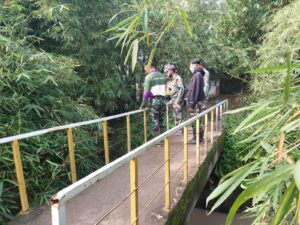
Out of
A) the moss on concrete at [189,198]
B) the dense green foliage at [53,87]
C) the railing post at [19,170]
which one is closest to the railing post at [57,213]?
the moss on concrete at [189,198]

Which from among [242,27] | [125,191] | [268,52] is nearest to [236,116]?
[268,52]

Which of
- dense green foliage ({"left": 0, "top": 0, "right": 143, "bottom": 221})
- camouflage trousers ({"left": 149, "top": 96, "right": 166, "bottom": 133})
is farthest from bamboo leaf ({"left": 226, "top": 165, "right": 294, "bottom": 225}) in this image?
camouflage trousers ({"left": 149, "top": 96, "right": 166, "bottom": 133})

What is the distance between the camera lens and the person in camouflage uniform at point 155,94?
177 inches

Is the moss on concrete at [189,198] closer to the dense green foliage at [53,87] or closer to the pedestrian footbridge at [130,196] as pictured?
the pedestrian footbridge at [130,196]

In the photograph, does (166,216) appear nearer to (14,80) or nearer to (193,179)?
(193,179)

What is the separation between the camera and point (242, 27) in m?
9.48

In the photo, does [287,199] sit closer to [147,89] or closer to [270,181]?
[270,181]

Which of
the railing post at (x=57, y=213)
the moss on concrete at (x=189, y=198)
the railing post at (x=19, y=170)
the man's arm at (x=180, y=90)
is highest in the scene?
the man's arm at (x=180, y=90)

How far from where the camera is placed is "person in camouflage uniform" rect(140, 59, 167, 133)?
14.7 feet

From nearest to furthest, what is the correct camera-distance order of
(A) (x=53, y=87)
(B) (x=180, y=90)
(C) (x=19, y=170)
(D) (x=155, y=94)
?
(C) (x=19, y=170) < (A) (x=53, y=87) < (D) (x=155, y=94) < (B) (x=180, y=90)

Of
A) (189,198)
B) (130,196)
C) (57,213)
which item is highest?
(57,213)

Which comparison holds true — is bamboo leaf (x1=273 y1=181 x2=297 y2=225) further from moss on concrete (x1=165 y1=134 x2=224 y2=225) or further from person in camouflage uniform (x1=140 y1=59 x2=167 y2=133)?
person in camouflage uniform (x1=140 y1=59 x2=167 y2=133)

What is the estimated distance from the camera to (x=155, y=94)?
15.1 ft

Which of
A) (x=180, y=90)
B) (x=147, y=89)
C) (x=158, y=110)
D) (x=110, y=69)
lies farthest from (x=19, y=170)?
(x=110, y=69)
